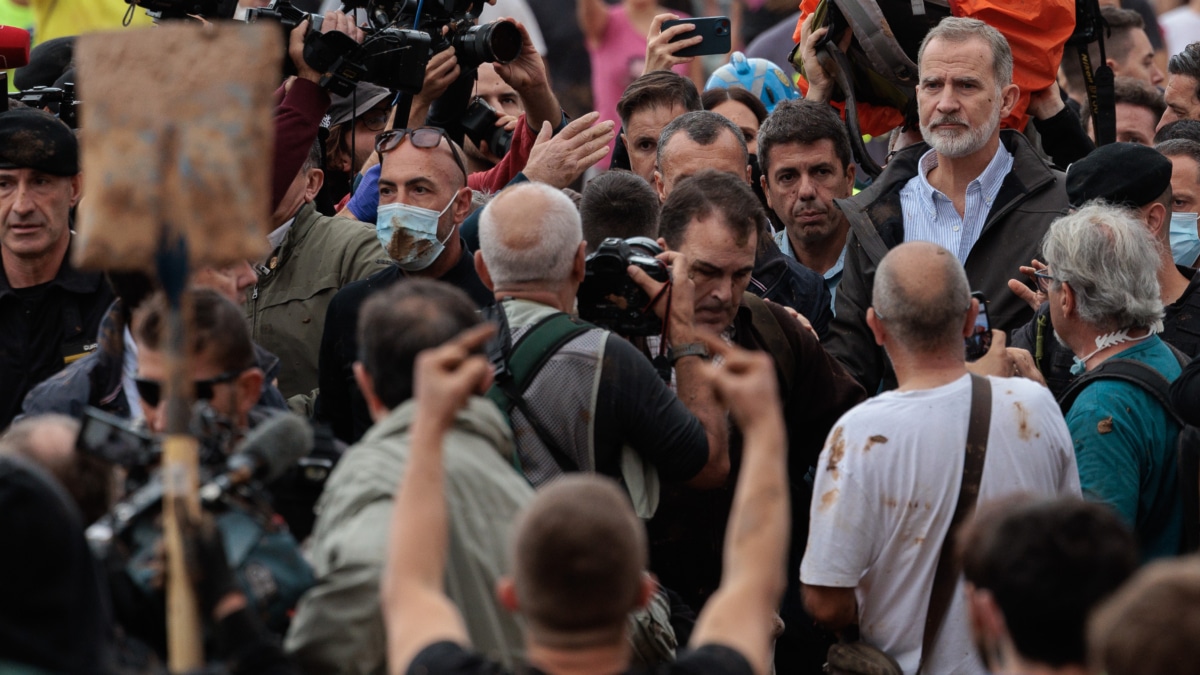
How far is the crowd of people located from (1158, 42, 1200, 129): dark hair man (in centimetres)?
2

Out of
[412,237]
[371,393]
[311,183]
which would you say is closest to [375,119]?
[311,183]

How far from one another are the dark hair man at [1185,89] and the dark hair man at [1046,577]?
544 cm

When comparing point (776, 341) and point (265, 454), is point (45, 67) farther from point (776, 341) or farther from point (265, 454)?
point (265, 454)

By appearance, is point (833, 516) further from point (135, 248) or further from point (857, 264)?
point (135, 248)

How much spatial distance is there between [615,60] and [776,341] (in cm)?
505

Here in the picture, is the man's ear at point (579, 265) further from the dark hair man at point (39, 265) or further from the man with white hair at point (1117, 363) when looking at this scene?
the dark hair man at point (39, 265)

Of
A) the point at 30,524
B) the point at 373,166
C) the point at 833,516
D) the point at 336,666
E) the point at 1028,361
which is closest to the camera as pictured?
the point at 30,524

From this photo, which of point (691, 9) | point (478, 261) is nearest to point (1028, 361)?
point (478, 261)

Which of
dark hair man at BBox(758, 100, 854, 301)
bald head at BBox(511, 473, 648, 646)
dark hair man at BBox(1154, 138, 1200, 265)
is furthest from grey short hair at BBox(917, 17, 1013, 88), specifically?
bald head at BBox(511, 473, 648, 646)

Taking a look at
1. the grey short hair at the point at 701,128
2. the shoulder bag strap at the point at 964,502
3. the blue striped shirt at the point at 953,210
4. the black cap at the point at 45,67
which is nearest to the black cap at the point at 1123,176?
the blue striped shirt at the point at 953,210

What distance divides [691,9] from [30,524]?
29.6ft

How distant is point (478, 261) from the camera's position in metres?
4.29

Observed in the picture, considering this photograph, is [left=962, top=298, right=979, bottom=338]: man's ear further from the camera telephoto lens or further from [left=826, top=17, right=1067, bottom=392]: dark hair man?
the camera telephoto lens

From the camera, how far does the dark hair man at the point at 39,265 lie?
490 cm
